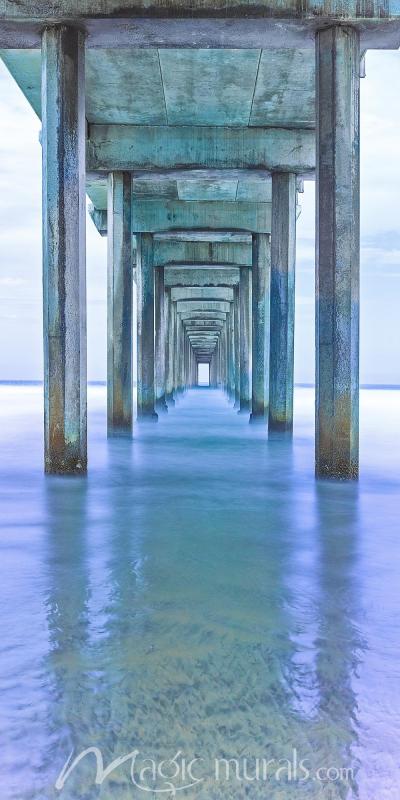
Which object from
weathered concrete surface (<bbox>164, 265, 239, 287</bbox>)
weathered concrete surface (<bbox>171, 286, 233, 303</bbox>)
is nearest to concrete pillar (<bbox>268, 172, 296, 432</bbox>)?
weathered concrete surface (<bbox>164, 265, 239, 287</bbox>)

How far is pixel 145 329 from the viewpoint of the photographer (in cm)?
2073

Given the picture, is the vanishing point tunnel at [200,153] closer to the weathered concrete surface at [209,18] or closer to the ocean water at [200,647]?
the weathered concrete surface at [209,18]

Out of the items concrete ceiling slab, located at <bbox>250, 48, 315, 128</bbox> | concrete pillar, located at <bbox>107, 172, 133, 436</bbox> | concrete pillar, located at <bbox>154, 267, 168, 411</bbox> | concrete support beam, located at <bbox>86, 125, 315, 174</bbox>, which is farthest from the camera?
concrete pillar, located at <bbox>154, 267, 168, 411</bbox>

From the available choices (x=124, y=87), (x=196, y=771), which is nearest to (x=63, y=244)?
(x=124, y=87)

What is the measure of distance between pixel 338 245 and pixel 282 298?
6.21 meters

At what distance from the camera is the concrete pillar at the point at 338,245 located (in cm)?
900

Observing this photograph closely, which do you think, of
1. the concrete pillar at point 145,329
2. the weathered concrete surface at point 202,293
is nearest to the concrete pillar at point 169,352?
the weathered concrete surface at point 202,293

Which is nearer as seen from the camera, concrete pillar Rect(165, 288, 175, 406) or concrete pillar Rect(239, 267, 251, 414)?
concrete pillar Rect(239, 267, 251, 414)

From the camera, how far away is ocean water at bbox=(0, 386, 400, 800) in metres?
2.26

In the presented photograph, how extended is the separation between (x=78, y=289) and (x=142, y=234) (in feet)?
39.7

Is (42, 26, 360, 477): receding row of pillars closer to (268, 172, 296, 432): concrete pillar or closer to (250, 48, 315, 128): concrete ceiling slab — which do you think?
(250, 48, 315, 128): concrete ceiling slab

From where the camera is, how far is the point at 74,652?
3197 mm

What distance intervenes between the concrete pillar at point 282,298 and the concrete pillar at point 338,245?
5.77 m

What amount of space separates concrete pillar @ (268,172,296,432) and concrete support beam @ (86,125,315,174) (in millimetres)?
513
